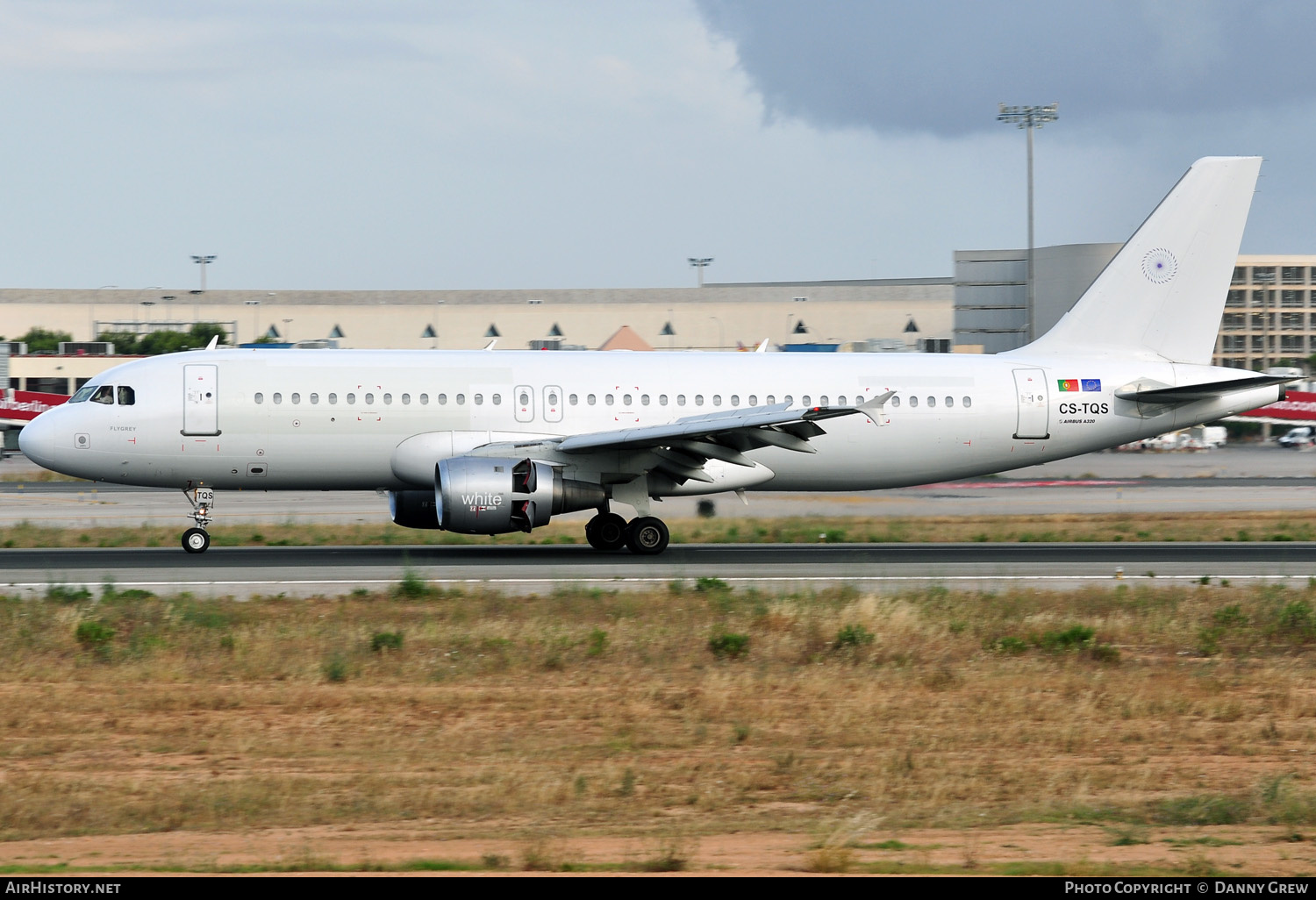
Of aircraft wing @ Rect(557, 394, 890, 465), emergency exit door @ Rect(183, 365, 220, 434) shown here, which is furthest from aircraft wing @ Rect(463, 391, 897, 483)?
emergency exit door @ Rect(183, 365, 220, 434)

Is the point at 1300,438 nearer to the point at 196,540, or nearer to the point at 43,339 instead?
the point at 196,540

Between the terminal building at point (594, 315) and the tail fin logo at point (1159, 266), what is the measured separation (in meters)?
53.5

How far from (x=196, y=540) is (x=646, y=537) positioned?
27.9 ft

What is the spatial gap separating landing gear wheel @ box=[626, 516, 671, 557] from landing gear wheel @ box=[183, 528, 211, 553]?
26.5 feet

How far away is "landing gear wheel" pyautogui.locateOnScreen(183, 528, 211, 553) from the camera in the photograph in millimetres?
25219

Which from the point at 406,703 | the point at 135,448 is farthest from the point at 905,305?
the point at 406,703

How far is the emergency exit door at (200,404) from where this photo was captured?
25.1 m

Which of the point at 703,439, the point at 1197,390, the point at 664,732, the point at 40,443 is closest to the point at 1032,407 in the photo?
the point at 1197,390

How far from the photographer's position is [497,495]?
75.7 feet

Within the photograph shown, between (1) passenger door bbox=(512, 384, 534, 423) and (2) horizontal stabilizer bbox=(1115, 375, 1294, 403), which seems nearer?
(1) passenger door bbox=(512, 384, 534, 423)

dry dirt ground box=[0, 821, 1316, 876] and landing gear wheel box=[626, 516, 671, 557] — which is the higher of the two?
landing gear wheel box=[626, 516, 671, 557]

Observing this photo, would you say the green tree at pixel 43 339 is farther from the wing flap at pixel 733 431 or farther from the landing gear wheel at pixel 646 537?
the wing flap at pixel 733 431

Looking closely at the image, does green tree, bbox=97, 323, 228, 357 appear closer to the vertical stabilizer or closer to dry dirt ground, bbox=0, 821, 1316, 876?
the vertical stabilizer

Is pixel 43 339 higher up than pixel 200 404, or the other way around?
pixel 43 339
